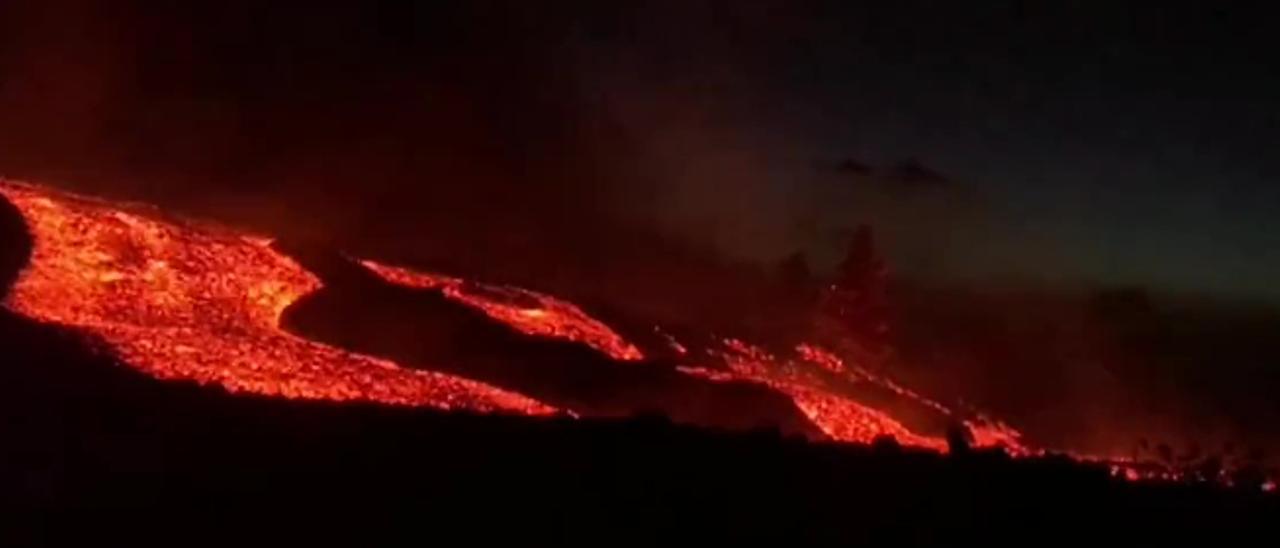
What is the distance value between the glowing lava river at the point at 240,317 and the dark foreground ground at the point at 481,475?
101 centimetres

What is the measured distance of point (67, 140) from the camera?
27.6 m

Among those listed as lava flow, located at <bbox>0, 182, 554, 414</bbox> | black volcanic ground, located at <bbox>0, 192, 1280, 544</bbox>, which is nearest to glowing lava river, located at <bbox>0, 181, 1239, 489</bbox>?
lava flow, located at <bbox>0, 182, 554, 414</bbox>

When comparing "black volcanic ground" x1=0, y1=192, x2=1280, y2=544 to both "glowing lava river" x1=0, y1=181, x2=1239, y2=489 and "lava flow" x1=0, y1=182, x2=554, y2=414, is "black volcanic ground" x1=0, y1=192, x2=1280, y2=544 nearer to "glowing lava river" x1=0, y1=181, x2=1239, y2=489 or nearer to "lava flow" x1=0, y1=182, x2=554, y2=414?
"lava flow" x1=0, y1=182, x2=554, y2=414

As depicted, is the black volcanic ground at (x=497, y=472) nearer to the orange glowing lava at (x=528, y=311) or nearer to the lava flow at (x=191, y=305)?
the lava flow at (x=191, y=305)

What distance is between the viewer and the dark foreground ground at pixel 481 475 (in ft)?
34.6

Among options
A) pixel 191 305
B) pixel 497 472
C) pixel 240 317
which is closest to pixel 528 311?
pixel 240 317

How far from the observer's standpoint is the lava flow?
533 inches

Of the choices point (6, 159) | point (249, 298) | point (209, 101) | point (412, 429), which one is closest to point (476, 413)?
point (412, 429)

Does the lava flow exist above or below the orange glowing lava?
below

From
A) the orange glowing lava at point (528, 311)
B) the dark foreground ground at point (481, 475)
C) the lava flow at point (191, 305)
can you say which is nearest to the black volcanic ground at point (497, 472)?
the dark foreground ground at point (481, 475)

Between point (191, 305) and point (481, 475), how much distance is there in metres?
5.49

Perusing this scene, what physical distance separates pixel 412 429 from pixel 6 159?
1725 centimetres

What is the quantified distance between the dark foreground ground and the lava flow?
2.93 ft

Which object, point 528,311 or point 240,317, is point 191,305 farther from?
point 528,311
